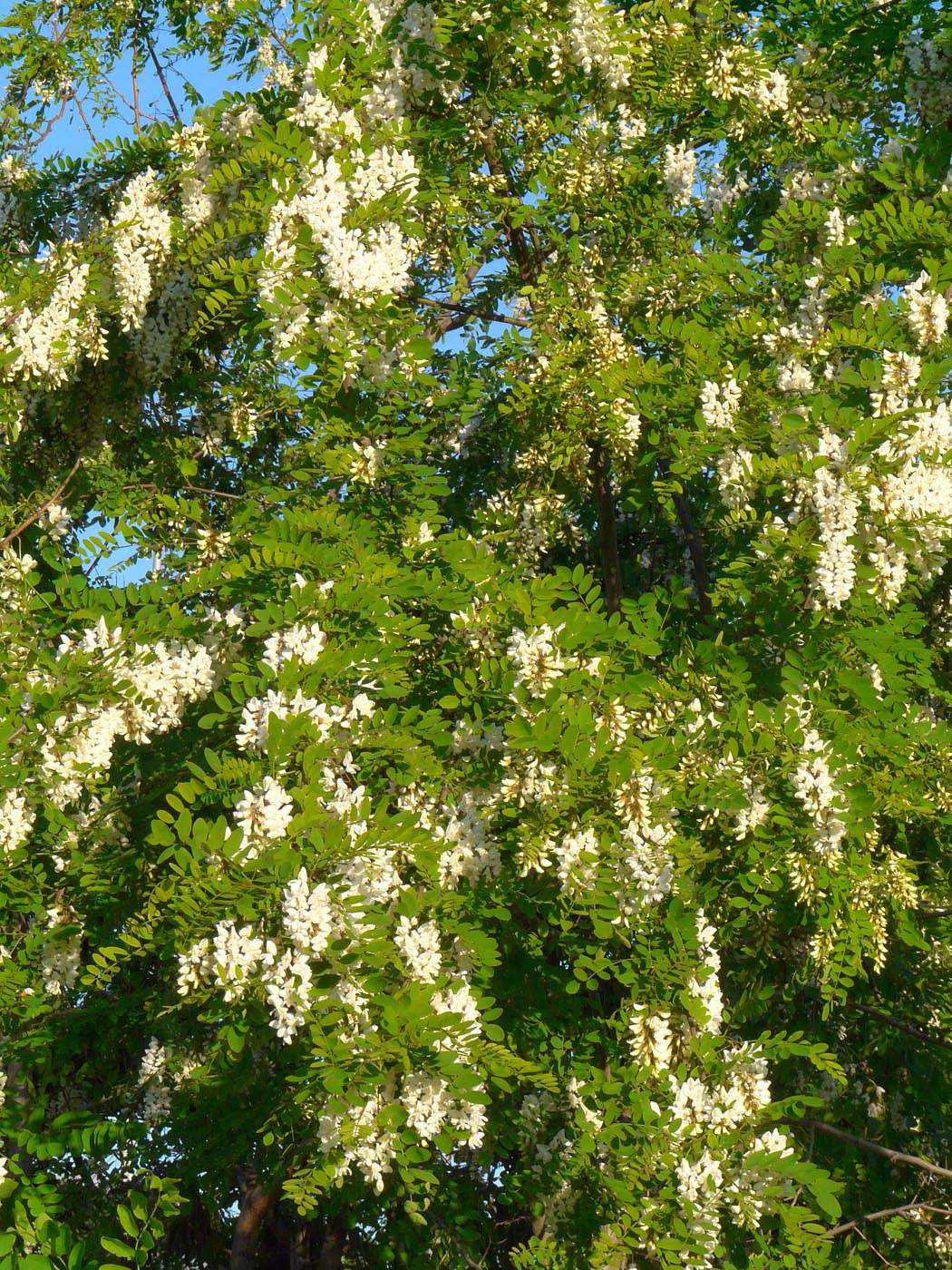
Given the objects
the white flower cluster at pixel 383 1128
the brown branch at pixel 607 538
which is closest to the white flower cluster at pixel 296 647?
the white flower cluster at pixel 383 1128

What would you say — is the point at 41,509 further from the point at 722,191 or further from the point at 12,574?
the point at 722,191

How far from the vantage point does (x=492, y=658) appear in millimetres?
5469

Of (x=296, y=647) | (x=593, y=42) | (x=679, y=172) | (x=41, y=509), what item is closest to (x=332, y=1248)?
(x=41, y=509)


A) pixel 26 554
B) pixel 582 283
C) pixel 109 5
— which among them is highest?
pixel 109 5

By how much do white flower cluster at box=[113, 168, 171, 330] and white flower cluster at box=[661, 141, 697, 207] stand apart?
2.37 metres

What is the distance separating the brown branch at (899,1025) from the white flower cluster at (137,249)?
14.7 ft

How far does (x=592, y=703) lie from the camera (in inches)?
208

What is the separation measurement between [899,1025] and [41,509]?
4.46 m

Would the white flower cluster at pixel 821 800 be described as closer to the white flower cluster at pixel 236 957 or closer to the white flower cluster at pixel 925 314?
the white flower cluster at pixel 925 314

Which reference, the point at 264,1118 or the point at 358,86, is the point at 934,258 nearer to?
the point at 358,86

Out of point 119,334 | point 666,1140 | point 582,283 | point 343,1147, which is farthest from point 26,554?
point 666,1140

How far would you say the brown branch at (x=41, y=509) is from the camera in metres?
6.18

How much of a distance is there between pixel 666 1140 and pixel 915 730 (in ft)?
6.36

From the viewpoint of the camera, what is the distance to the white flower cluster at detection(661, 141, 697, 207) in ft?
23.0
